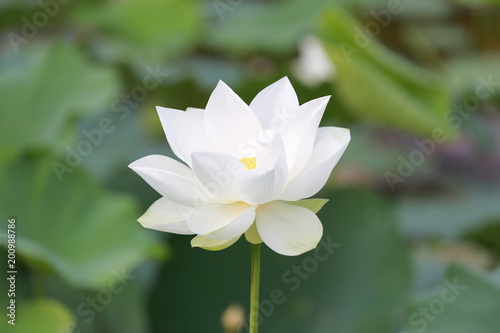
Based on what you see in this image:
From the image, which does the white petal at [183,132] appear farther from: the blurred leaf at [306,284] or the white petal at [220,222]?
the blurred leaf at [306,284]

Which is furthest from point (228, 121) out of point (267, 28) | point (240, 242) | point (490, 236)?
point (267, 28)

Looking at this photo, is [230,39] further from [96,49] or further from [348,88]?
[348,88]

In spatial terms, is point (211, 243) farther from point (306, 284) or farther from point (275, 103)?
point (306, 284)

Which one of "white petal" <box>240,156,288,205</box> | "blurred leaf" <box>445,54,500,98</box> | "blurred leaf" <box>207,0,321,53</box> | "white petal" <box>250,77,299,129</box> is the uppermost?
"white petal" <box>250,77,299,129</box>

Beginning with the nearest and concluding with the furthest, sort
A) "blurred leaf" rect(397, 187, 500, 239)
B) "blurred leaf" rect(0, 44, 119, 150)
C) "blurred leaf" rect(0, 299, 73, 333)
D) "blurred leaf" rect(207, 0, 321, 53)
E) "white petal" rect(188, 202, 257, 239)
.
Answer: "white petal" rect(188, 202, 257, 239) < "blurred leaf" rect(0, 299, 73, 333) < "blurred leaf" rect(0, 44, 119, 150) < "blurred leaf" rect(397, 187, 500, 239) < "blurred leaf" rect(207, 0, 321, 53)

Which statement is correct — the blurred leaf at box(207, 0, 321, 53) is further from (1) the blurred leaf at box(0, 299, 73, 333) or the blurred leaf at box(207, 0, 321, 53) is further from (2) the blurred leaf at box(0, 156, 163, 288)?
(1) the blurred leaf at box(0, 299, 73, 333)

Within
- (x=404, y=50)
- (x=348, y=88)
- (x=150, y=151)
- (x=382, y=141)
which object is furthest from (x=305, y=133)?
(x=404, y=50)

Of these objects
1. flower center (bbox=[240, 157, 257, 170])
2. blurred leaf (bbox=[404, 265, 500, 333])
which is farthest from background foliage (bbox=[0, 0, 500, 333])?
flower center (bbox=[240, 157, 257, 170])
